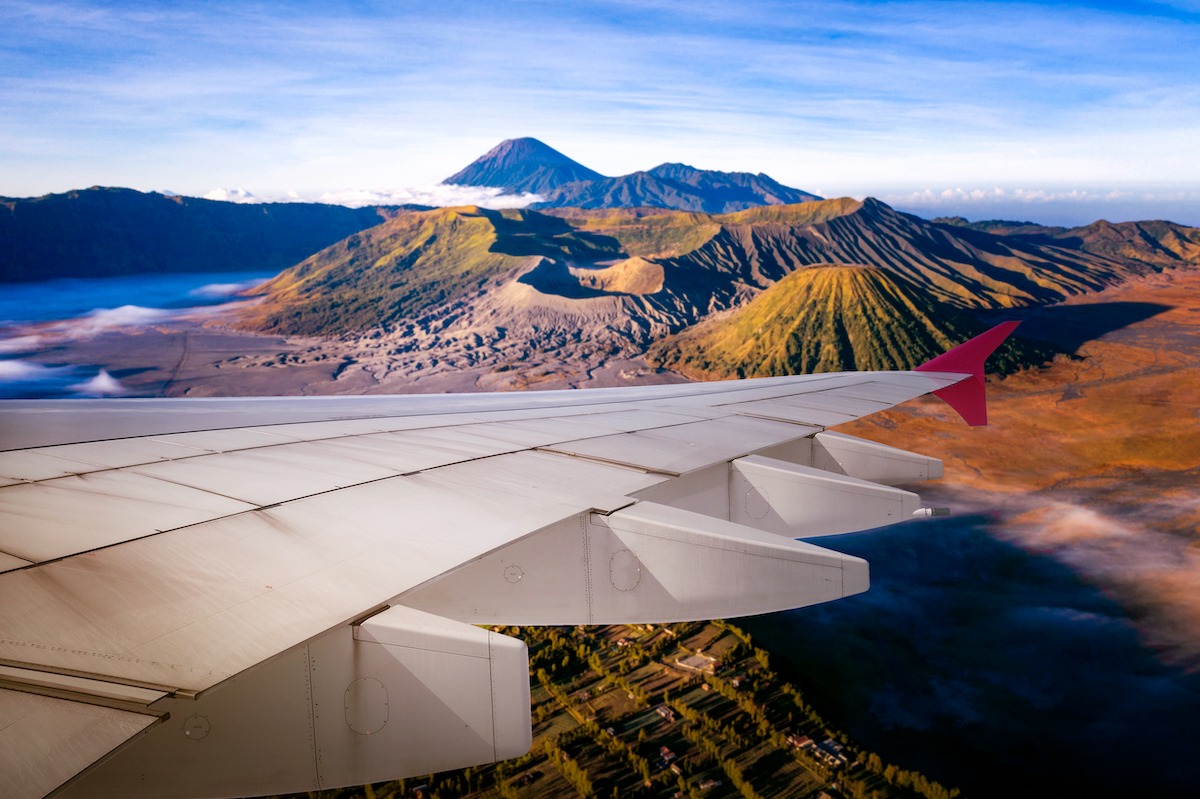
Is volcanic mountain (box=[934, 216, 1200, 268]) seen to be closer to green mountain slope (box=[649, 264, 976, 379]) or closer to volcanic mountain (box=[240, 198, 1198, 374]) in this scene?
volcanic mountain (box=[240, 198, 1198, 374])

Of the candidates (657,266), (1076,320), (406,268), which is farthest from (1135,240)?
Answer: (406,268)

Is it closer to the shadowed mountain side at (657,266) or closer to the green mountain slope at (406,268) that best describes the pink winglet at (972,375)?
the shadowed mountain side at (657,266)

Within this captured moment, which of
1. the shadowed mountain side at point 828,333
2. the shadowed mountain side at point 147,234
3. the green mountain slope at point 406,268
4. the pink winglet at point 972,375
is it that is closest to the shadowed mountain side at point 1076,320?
the shadowed mountain side at point 828,333

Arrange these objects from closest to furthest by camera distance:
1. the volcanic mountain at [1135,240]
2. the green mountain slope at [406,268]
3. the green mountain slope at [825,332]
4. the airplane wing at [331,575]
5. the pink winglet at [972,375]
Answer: the airplane wing at [331,575] → the pink winglet at [972,375] → the green mountain slope at [825,332] → the green mountain slope at [406,268] → the volcanic mountain at [1135,240]

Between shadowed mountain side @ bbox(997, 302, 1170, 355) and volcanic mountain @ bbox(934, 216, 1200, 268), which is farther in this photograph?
volcanic mountain @ bbox(934, 216, 1200, 268)

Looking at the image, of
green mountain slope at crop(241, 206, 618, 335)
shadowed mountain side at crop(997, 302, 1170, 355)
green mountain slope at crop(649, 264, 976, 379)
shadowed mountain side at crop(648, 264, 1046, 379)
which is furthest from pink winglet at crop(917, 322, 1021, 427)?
green mountain slope at crop(241, 206, 618, 335)

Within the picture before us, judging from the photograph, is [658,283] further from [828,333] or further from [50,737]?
[50,737]
